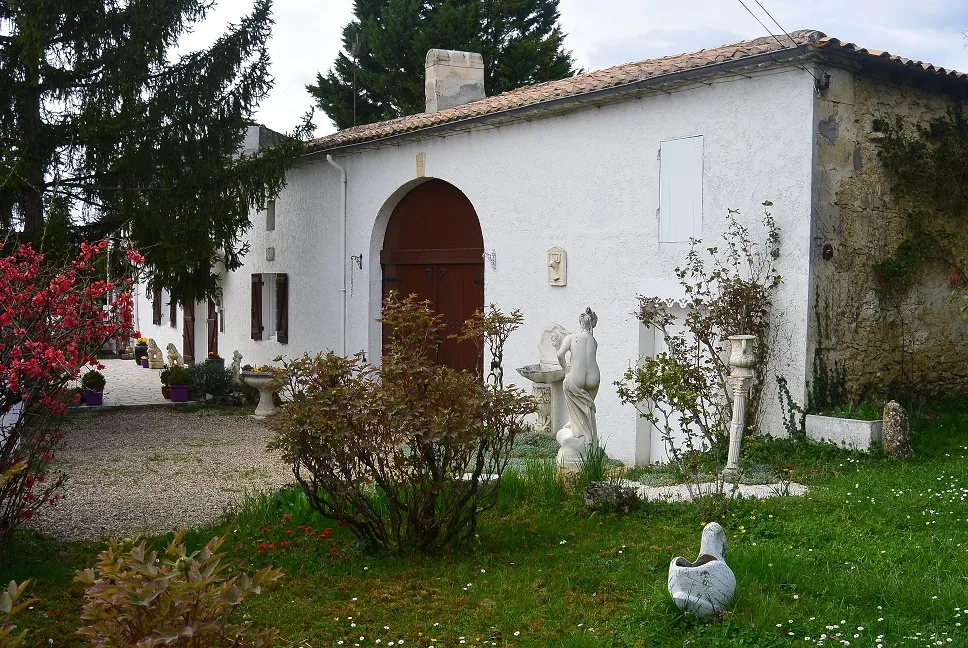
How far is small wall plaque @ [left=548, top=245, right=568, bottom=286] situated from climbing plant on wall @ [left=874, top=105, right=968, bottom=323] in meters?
3.33

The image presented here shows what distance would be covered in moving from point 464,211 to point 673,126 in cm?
398

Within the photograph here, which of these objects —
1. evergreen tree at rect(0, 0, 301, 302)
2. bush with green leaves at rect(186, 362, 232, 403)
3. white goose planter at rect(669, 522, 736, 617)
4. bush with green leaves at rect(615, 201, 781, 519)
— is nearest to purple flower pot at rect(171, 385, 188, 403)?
bush with green leaves at rect(186, 362, 232, 403)

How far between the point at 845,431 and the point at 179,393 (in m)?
10.9

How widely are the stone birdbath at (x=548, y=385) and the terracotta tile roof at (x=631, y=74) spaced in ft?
8.78

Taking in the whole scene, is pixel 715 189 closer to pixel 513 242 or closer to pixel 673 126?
pixel 673 126

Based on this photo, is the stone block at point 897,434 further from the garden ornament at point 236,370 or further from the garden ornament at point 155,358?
the garden ornament at point 155,358

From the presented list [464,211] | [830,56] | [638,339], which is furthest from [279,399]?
[830,56]

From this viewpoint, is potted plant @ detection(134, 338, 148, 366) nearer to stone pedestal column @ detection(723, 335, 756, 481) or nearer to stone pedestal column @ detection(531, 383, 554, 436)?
stone pedestal column @ detection(531, 383, 554, 436)

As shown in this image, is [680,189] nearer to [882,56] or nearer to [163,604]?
[882,56]

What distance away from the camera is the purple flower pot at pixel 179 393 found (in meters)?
15.2

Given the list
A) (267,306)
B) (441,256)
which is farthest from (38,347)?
(267,306)

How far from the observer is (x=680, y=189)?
30.3ft

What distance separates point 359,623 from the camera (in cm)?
450

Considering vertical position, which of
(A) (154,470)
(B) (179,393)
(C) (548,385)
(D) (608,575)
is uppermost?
(C) (548,385)
